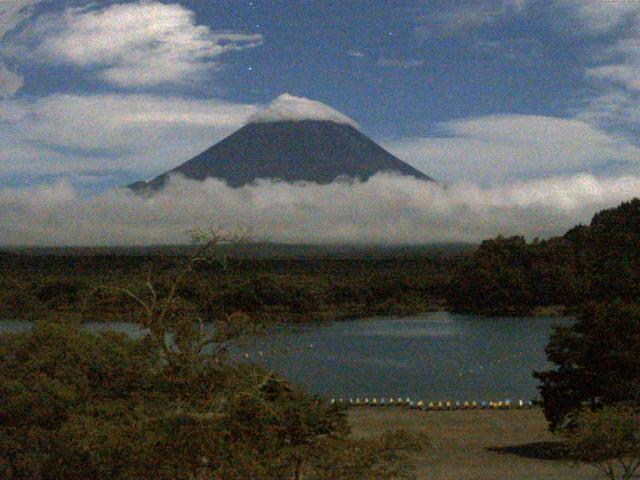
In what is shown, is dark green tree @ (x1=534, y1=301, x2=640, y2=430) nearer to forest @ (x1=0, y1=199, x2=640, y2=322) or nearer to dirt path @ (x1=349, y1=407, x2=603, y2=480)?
dirt path @ (x1=349, y1=407, x2=603, y2=480)

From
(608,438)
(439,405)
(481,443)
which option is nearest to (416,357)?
(439,405)

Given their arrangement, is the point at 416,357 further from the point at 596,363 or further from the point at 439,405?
the point at 596,363

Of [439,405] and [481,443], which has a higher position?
[481,443]

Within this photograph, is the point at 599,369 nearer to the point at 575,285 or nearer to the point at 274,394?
the point at 274,394

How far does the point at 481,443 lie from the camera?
23266 millimetres

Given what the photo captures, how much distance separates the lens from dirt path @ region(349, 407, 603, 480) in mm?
18312

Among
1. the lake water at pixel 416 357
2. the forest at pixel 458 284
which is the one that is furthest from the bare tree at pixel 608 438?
the forest at pixel 458 284

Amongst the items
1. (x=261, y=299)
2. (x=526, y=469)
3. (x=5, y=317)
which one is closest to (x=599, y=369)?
(x=526, y=469)

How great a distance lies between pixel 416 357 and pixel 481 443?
109ft

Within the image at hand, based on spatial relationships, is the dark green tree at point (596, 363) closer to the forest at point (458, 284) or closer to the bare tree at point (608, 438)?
the bare tree at point (608, 438)

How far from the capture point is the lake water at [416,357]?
136 ft

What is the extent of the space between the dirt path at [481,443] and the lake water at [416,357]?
458 centimetres

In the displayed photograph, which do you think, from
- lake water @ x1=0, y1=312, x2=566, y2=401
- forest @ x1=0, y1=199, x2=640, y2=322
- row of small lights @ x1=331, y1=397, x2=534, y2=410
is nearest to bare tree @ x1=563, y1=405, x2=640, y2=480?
lake water @ x1=0, y1=312, x2=566, y2=401

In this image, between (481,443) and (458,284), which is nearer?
(481,443)
